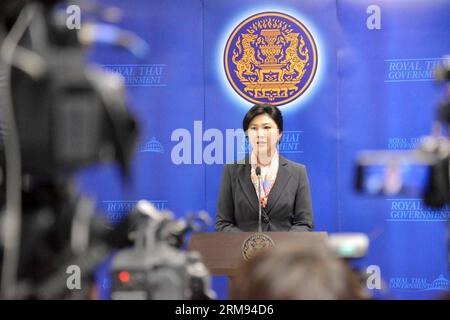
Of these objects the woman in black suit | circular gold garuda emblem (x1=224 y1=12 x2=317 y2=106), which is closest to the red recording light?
the woman in black suit

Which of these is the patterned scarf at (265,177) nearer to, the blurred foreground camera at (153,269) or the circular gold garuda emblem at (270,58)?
the circular gold garuda emblem at (270,58)

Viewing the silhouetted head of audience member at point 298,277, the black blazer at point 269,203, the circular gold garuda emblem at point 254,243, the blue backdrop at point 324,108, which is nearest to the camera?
the silhouetted head of audience member at point 298,277

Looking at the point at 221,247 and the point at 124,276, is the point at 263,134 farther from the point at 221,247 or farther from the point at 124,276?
the point at 124,276

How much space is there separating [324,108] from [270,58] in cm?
59

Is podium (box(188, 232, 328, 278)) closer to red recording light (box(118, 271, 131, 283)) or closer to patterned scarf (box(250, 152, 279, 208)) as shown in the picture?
patterned scarf (box(250, 152, 279, 208))

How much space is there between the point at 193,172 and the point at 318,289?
4138 millimetres

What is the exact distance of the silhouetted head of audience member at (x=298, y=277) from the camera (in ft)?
3.87

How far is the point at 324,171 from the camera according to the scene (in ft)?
17.0

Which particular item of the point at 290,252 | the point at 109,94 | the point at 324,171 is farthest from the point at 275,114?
the point at 290,252

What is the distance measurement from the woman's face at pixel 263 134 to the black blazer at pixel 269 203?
129 mm

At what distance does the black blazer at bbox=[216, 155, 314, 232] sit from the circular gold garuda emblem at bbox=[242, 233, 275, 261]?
0.42 m

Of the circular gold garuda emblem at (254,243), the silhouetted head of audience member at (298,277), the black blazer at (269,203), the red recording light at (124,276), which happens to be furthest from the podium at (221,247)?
the silhouetted head of audience member at (298,277)

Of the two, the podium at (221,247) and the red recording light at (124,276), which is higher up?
the red recording light at (124,276)

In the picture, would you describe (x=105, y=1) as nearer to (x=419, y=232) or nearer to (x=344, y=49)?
(x=344, y=49)
